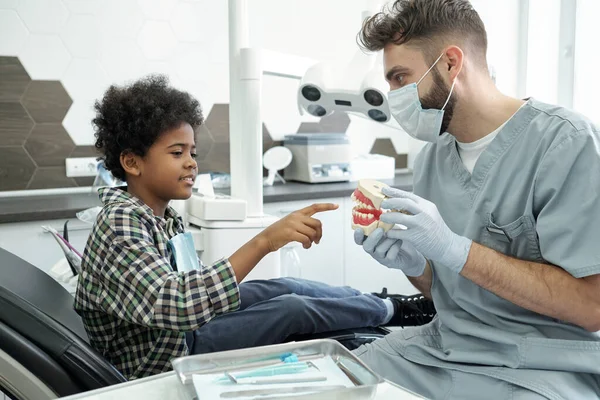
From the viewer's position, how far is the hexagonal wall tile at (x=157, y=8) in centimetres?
316

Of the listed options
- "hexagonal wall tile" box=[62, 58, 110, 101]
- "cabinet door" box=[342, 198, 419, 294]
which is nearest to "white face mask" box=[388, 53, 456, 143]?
"cabinet door" box=[342, 198, 419, 294]

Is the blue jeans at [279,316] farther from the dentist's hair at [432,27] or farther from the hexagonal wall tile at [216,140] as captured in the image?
the hexagonal wall tile at [216,140]

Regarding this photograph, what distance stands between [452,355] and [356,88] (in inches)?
31.6

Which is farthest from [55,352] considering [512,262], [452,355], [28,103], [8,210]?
[28,103]

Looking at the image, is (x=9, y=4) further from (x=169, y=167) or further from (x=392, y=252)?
(x=392, y=252)

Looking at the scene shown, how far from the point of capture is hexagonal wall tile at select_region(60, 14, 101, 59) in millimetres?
3006

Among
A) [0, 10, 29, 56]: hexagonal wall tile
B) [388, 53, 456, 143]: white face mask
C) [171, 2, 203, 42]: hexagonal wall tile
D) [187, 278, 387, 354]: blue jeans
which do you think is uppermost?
[171, 2, 203, 42]: hexagonal wall tile

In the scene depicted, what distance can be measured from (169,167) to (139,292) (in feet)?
1.32

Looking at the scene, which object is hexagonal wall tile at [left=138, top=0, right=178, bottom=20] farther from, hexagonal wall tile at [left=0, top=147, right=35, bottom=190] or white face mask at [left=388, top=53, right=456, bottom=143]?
white face mask at [left=388, top=53, right=456, bottom=143]

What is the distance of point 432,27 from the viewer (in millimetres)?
1474

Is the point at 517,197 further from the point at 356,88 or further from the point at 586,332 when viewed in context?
the point at 356,88

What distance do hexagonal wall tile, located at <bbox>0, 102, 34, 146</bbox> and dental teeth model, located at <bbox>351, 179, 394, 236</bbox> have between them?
209 cm

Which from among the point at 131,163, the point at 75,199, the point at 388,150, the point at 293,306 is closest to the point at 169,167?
the point at 131,163

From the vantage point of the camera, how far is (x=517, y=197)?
4.38ft
